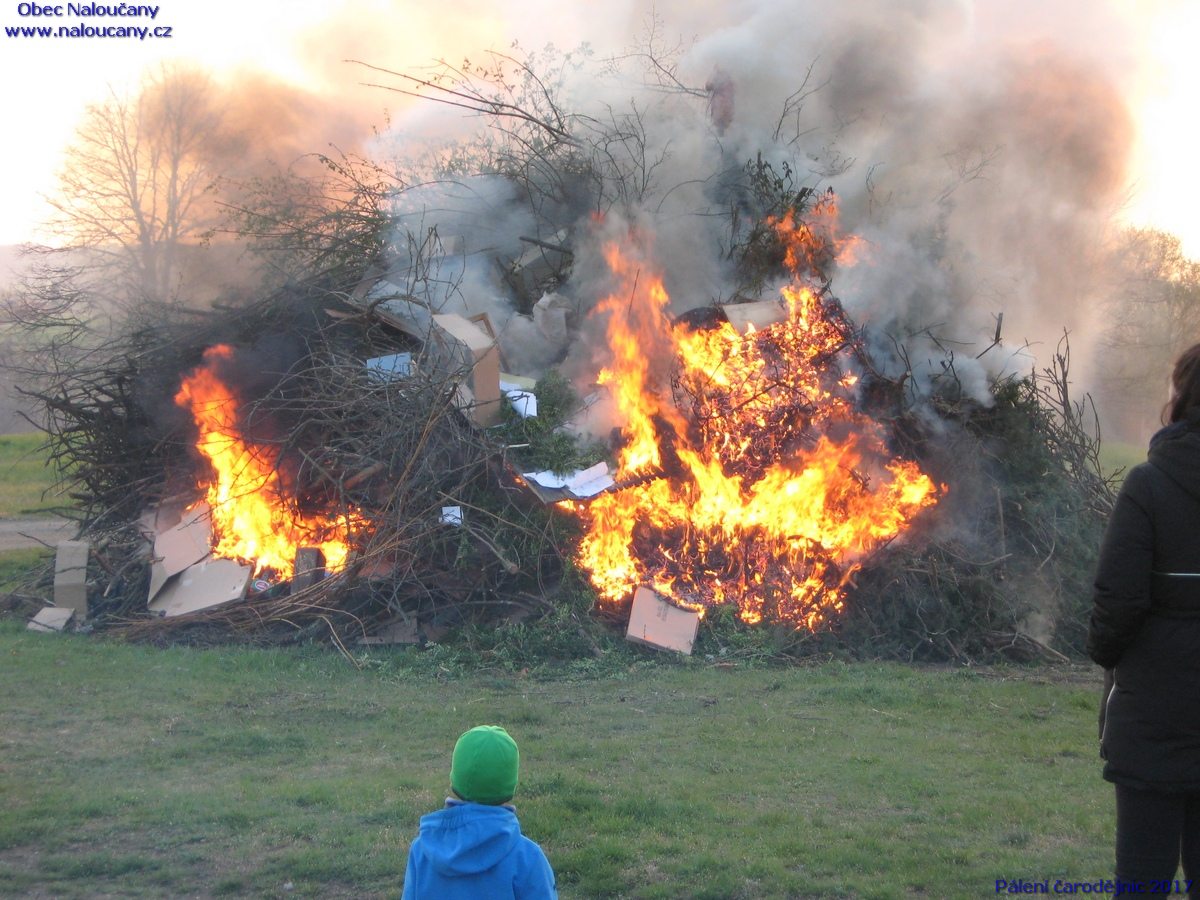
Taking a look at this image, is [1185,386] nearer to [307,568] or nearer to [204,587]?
[307,568]

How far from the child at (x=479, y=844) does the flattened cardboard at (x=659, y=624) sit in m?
6.53

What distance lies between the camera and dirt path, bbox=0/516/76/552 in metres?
14.2

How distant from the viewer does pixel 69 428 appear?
37.4 ft

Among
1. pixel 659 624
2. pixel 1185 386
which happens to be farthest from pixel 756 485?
pixel 1185 386

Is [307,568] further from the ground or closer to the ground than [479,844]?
further from the ground

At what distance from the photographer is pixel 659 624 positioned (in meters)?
9.26

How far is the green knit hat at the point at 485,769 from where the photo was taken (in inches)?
103

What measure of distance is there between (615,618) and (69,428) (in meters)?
6.61

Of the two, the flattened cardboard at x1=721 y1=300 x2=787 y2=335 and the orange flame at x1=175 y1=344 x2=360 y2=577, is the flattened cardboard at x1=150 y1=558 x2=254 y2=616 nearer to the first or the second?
the orange flame at x1=175 y1=344 x2=360 y2=577

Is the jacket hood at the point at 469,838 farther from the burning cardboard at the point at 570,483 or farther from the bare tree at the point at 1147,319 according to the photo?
the bare tree at the point at 1147,319

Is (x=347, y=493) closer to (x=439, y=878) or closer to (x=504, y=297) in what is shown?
(x=504, y=297)

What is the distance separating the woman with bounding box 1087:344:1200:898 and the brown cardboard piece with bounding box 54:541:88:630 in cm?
960

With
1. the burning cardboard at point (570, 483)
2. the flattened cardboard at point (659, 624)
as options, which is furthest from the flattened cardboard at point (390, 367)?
the flattened cardboard at point (659, 624)

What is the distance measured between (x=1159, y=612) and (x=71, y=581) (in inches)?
386
